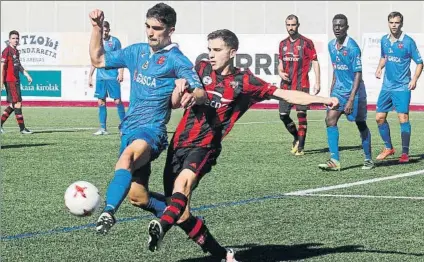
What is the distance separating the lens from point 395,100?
16828mm

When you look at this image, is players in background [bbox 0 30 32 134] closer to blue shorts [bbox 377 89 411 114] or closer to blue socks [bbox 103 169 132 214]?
blue shorts [bbox 377 89 411 114]

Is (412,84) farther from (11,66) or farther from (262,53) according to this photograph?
(262,53)

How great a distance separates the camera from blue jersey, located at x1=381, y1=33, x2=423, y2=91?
1658 cm

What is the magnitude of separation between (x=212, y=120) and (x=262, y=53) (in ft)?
90.0

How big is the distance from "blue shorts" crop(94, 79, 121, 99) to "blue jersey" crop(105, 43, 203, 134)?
1478 centimetres

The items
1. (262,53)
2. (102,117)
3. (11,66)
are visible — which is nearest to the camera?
(102,117)

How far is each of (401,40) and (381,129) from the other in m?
1.48

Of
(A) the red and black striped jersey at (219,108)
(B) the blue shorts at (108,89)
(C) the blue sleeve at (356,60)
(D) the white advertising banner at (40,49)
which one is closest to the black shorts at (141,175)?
(A) the red and black striped jersey at (219,108)

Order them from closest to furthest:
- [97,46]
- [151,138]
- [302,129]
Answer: [151,138] < [97,46] < [302,129]

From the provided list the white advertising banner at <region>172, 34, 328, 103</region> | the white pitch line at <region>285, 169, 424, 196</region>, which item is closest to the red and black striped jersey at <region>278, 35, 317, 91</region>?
the white pitch line at <region>285, 169, 424, 196</region>

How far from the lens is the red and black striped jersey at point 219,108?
809cm

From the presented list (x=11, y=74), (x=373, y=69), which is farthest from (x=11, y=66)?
(x=373, y=69)

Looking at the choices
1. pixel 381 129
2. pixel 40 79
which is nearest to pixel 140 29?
pixel 40 79

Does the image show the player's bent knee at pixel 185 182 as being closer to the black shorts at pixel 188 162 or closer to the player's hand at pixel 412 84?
the black shorts at pixel 188 162
